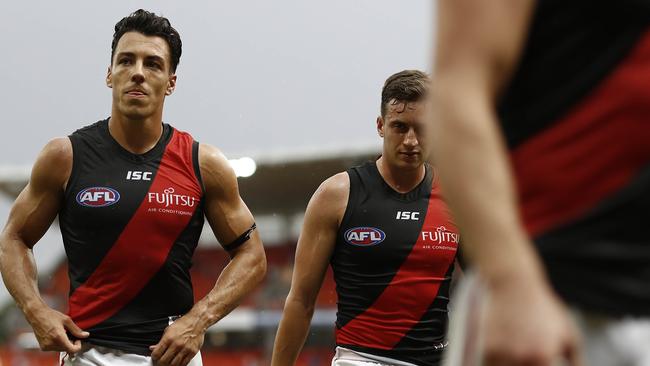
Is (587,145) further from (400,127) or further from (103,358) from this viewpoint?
(400,127)

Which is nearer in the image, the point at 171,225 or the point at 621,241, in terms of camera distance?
the point at 621,241

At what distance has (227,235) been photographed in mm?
5379

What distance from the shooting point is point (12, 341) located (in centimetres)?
2758

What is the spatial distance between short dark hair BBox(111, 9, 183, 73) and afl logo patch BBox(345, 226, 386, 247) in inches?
45.7

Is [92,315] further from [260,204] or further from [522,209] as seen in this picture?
[260,204]

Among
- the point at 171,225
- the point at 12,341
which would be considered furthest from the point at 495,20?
the point at 12,341

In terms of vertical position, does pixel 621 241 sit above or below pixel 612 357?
above

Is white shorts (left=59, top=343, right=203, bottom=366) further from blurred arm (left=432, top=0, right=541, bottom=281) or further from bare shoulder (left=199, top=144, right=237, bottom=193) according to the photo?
blurred arm (left=432, top=0, right=541, bottom=281)

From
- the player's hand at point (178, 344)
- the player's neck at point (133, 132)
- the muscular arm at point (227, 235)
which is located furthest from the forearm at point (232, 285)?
the player's neck at point (133, 132)

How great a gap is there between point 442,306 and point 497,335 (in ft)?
13.7

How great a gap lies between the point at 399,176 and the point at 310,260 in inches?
26.0

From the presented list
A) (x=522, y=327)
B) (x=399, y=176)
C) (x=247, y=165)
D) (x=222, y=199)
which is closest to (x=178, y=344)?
(x=222, y=199)

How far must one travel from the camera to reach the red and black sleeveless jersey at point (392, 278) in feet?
18.1

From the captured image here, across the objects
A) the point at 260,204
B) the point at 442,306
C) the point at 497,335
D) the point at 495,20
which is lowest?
the point at 497,335
